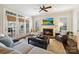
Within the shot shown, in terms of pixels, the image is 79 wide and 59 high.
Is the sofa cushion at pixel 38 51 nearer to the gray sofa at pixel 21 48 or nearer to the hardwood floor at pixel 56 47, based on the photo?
the gray sofa at pixel 21 48

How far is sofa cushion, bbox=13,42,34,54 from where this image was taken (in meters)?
2.39

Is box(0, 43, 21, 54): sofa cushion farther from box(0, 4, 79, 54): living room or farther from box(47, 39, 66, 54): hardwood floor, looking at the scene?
box(47, 39, 66, 54): hardwood floor

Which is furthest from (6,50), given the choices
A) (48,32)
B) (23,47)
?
(48,32)

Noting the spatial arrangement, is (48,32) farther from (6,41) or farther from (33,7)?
(6,41)

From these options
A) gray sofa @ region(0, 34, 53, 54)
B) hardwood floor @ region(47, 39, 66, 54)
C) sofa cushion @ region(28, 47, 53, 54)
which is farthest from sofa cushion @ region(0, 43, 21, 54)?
hardwood floor @ region(47, 39, 66, 54)

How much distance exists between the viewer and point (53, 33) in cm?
261

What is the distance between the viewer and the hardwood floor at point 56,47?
2.44 metres

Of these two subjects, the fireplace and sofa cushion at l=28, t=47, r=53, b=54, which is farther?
the fireplace

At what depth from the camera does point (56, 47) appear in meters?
2.53

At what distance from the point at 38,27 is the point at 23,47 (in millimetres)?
551

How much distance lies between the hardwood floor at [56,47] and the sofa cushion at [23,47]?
43 centimetres

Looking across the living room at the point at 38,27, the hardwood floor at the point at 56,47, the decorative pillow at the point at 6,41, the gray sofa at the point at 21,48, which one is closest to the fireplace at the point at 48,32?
the living room at the point at 38,27
